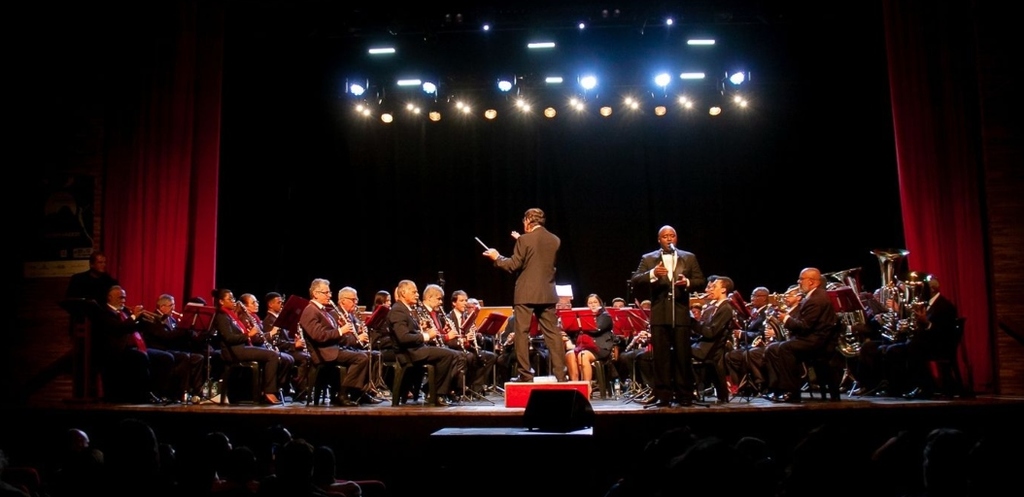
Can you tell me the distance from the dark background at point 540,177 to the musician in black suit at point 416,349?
6.50 m

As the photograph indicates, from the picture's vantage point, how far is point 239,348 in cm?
899

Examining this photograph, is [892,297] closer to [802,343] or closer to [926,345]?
[926,345]

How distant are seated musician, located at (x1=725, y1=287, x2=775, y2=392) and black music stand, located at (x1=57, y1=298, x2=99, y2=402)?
7.84 m

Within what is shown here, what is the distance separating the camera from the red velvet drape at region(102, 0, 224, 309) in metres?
11.0

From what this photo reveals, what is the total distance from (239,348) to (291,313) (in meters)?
0.92

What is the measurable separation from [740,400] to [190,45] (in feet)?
30.7

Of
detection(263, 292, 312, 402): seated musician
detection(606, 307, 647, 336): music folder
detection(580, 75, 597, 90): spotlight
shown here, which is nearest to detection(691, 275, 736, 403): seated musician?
A: detection(606, 307, 647, 336): music folder

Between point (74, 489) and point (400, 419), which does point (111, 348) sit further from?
point (74, 489)

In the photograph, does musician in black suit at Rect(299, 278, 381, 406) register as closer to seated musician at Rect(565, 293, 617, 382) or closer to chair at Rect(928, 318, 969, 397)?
seated musician at Rect(565, 293, 617, 382)

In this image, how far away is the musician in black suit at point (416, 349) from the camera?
28.6 feet

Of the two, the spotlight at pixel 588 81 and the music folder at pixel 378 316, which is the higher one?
the spotlight at pixel 588 81

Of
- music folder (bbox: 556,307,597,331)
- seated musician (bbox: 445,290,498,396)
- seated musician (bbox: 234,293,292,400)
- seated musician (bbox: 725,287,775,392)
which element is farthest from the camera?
seated musician (bbox: 445,290,498,396)

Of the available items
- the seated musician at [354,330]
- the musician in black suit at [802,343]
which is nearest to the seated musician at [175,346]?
the seated musician at [354,330]

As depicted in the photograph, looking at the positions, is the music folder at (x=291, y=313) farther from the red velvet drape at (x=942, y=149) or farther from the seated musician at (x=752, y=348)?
the red velvet drape at (x=942, y=149)
